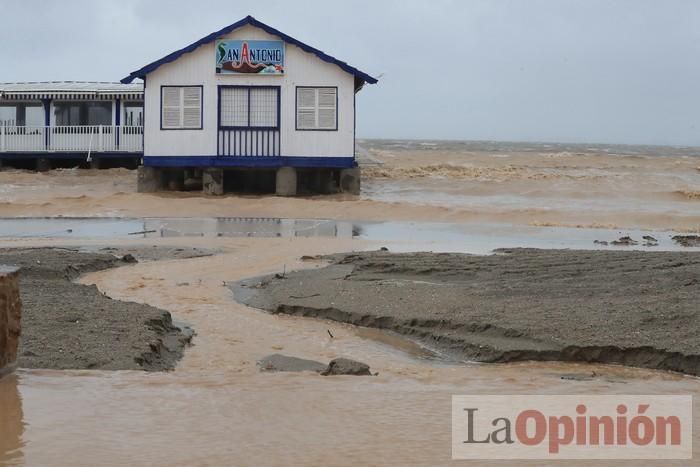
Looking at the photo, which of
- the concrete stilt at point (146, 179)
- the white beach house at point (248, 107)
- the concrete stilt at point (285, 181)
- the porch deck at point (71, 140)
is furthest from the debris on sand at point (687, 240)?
the porch deck at point (71, 140)

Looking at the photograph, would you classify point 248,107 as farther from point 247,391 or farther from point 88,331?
point 247,391

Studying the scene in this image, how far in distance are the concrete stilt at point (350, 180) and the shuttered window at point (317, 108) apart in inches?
58.5

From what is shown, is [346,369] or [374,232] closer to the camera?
[346,369]

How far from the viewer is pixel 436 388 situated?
730cm

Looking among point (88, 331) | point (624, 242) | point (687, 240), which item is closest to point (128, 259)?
point (88, 331)

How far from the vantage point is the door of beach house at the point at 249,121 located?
29406mm

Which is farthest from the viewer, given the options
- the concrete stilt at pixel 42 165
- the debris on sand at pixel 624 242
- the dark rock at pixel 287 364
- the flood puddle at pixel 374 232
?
the concrete stilt at pixel 42 165

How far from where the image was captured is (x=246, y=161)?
29594 mm

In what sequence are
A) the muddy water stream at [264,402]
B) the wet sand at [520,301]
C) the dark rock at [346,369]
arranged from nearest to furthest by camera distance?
the muddy water stream at [264,402] → the dark rock at [346,369] → the wet sand at [520,301]

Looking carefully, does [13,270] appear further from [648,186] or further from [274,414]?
[648,186]

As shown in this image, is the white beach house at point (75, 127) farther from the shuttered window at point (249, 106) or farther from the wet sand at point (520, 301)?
the wet sand at point (520, 301)

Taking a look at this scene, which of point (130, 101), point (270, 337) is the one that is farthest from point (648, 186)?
point (270, 337)

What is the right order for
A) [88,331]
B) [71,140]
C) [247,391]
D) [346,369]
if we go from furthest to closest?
[71,140] → [88,331] → [346,369] → [247,391]

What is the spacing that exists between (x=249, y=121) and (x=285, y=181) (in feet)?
6.92
